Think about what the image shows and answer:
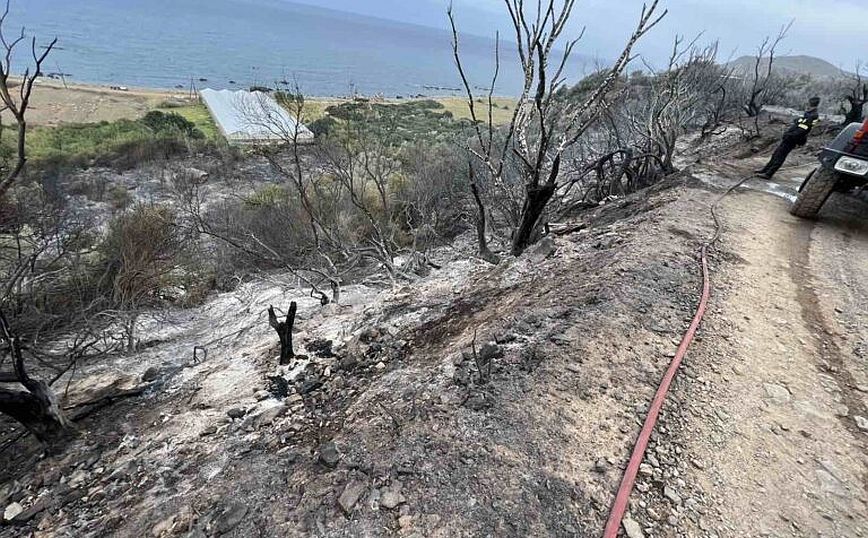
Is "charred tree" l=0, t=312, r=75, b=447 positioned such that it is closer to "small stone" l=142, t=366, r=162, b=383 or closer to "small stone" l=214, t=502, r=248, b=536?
"small stone" l=142, t=366, r=162, b=383

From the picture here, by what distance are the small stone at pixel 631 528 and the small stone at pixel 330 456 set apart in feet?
6.14

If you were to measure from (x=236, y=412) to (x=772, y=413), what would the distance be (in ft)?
15.1

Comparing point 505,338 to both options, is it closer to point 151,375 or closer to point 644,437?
point 644,437

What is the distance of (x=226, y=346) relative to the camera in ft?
25.5

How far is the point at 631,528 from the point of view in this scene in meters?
2.53

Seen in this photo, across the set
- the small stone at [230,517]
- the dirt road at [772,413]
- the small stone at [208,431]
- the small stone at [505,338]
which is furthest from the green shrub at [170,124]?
the dirt road at [772,413]

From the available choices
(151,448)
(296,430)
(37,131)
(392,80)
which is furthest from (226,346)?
(392,80)

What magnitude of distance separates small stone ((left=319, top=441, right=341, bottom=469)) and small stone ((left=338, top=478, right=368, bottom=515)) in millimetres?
244

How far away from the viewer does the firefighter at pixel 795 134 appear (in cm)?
844

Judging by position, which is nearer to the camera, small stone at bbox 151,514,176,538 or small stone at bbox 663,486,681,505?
small stone at bbox 663,486,681,505

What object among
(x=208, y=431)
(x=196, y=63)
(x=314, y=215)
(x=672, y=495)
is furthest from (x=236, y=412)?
(x=196, y=63)

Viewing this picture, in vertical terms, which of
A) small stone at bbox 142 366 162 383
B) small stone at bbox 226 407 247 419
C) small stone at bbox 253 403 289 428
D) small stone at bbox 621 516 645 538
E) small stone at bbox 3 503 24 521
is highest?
small stone at bbox 621 516 645 538

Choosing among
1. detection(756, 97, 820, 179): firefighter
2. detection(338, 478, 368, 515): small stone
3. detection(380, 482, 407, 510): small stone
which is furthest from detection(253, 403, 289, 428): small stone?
detection(756, 97, 820, 179): firefighter

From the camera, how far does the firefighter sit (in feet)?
27.7
